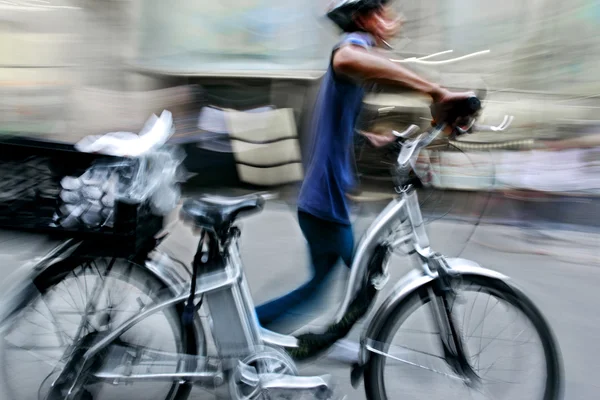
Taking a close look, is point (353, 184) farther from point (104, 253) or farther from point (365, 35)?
point (104, 253)

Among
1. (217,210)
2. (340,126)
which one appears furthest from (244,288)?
(340,126)

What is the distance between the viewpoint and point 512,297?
8.13ft

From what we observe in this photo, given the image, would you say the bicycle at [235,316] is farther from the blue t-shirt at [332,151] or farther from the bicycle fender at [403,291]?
the blue t-shirt at [332,151]

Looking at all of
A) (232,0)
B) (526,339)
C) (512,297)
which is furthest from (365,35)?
(232,0)

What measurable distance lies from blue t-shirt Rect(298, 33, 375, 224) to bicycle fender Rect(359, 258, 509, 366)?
0.34 meters

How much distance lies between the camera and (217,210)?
243cm

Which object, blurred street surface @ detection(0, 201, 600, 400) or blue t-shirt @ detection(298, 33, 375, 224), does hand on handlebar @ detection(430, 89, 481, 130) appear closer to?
blue t-shirt @ detection(298, 33, 375, 224)

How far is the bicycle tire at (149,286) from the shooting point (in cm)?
254

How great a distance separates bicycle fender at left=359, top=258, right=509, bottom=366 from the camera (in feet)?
8.13


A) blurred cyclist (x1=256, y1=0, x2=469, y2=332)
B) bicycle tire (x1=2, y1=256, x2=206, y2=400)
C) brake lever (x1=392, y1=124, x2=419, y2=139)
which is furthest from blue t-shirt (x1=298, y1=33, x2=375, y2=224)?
bicycle tire (x1=2, y1=256, x2=206, y2=400)

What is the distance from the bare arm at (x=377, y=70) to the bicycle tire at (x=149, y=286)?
1.07 meters

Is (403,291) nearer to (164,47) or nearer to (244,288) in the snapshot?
(244,288)

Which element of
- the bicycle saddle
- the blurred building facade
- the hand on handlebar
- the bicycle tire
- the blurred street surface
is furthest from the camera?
the blurred building facade

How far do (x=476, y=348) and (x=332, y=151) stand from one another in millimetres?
968
